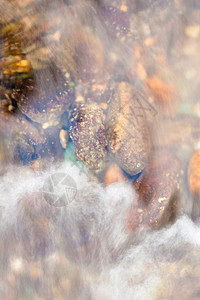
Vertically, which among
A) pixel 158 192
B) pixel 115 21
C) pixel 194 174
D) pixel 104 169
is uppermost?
pixel 115 21

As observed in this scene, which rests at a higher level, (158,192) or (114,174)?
(158,192)

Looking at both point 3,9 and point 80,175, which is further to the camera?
point 80,175

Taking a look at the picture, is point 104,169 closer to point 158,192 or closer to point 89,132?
point 89,132

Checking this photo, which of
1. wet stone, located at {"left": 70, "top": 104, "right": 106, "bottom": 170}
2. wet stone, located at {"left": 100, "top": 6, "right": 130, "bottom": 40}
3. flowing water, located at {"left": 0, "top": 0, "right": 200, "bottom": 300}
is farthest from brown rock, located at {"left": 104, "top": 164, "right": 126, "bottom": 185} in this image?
wet stone, located at {"left": 100, "top": 6, "right": 130, "bottom": 40}

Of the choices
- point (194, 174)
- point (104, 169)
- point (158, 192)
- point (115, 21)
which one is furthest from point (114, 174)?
point (115, 21)

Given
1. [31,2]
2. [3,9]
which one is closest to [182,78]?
[31,2]

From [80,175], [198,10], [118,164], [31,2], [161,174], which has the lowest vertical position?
[80,175]

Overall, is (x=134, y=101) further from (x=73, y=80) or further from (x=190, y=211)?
(x=190, y=211)

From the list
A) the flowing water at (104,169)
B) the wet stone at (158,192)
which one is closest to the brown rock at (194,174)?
the flowing water at (104,169)

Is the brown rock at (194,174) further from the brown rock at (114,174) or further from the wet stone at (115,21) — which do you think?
the wet stone at (115,21)
